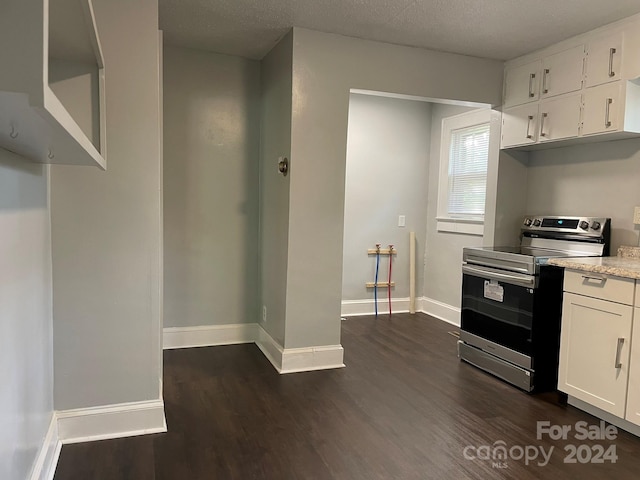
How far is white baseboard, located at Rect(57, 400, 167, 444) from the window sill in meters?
3.31

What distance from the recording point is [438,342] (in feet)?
13.6

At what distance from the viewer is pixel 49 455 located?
201cm

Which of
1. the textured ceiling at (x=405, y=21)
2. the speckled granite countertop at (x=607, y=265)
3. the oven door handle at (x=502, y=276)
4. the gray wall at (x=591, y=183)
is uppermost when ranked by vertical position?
the textured ceiling at (x=405, y=21)

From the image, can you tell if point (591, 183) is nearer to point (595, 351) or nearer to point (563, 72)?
point (563, 72)

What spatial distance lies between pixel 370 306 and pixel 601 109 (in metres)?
2.98

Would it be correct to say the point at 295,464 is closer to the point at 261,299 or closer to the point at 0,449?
the point at 0,449

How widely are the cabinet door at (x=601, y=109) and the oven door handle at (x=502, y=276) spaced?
1.09 meters

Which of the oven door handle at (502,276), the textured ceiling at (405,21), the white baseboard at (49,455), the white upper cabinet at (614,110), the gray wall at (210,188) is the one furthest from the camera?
the gray wall at (210,188)

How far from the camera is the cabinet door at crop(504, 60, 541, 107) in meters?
3.50

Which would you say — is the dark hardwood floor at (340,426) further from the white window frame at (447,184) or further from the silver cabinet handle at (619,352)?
the white window frame at (447,184)

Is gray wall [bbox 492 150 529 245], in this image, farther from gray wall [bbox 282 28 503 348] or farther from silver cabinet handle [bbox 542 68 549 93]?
gray wall [bbox 282 28 503 348]

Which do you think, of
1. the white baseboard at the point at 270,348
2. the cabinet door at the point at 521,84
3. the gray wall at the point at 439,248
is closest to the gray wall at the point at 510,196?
the cabinet door at the point at 521,84

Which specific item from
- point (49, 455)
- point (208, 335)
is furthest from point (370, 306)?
point (49, 455)

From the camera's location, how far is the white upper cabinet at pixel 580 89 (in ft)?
9.46
